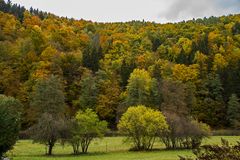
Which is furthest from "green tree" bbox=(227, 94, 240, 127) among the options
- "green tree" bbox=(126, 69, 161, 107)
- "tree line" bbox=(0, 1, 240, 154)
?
"green tree" bbox=(126, 69, 161, 107)

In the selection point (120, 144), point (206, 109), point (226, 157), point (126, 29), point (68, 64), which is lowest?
point (226, 157)

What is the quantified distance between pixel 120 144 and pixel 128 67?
146ft

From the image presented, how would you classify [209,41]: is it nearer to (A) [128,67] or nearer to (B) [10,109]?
(A) [128,67]

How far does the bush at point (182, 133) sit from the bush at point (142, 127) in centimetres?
128

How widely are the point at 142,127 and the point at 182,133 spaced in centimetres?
563

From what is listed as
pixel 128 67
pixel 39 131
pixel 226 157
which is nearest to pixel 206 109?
pixel 128 67

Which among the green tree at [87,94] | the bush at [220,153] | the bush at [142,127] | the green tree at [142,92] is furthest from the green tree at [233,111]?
the bush at [220,153]

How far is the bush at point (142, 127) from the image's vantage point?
196ft

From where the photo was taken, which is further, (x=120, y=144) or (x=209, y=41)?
(x=209, y=41)

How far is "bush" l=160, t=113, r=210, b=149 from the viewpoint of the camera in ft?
194

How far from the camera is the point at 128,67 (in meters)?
107

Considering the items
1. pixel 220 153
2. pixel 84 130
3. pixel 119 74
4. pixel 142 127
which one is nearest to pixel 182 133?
pixel 142 127

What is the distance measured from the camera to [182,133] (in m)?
59.6

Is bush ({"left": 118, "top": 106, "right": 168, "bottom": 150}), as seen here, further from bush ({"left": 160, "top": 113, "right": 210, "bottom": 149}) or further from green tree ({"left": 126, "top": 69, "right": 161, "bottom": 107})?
green tree ({"left": 126, "top": 69, "right": 161, "bottom": 107})
